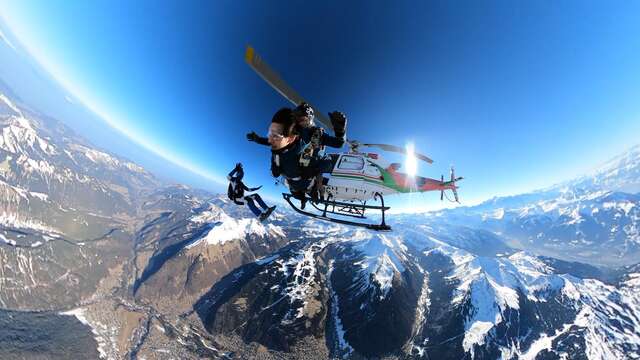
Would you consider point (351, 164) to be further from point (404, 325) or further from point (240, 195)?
point (404, 325)

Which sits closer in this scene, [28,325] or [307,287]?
[28,325]

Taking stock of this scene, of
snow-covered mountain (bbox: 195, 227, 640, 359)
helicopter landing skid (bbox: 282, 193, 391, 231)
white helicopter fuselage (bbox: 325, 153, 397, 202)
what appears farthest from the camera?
snow-covered mountain (bbox: 195, 227, 640, 359)

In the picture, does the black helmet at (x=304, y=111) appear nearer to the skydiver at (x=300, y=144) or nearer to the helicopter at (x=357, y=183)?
the skydiver at (x=300, y=144)

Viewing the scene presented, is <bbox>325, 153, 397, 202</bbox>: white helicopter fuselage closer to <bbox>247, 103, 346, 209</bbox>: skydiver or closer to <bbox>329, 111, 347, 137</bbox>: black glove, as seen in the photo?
<bbox>247, 103, 346, 209</bbox>: skydiver

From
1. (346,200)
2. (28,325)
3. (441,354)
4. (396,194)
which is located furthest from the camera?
(441,354)

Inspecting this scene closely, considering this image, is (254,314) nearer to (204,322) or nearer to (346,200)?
(204,322)

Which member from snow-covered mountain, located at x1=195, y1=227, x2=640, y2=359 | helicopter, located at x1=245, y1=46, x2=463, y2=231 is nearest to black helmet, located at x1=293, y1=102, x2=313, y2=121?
helicopter, located at x1=245, y1=46, x2=463, y2=231

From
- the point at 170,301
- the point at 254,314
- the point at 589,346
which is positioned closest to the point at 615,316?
the point at 589,346

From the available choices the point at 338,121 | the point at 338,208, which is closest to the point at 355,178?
the point at 338,208
